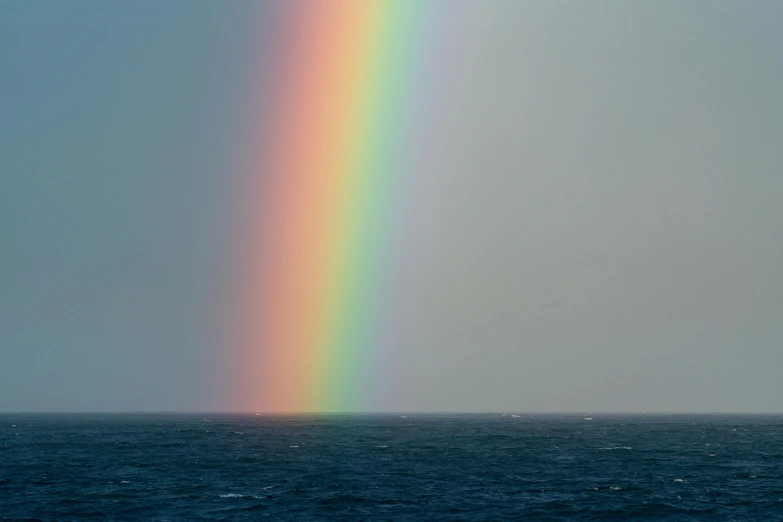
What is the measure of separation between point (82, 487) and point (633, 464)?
67653 mm

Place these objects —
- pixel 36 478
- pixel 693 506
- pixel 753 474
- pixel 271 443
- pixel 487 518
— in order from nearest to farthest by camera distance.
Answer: pixel 487 518, pixel 693 506, pixel 36 478, pixel 753 474, pixel 271 443

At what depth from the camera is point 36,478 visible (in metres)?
91.1

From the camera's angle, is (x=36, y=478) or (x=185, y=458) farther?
(x=185, y=458)

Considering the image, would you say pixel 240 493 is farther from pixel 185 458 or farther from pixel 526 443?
pixel 526 443

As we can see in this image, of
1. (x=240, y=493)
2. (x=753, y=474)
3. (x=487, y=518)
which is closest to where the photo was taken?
(x=487, y=518)

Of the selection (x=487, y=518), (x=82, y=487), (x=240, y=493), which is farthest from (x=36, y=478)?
(x=487, y=518)

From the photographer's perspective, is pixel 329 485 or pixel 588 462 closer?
pixel 329 485

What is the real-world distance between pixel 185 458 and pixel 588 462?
5448 centimetres

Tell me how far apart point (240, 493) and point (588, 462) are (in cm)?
5351

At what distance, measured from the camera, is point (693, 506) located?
7188 centimetres

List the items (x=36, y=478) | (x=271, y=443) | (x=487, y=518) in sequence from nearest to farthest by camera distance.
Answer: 1. (x=487, y=518)
2. (x=36, y=478)
3. (x=271, y=443)

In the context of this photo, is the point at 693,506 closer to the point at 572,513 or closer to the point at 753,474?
the point at 572,513

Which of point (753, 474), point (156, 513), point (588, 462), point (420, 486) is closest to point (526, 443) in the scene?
point (588, 462)

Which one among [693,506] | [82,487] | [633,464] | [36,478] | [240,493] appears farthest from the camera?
[633,464]
